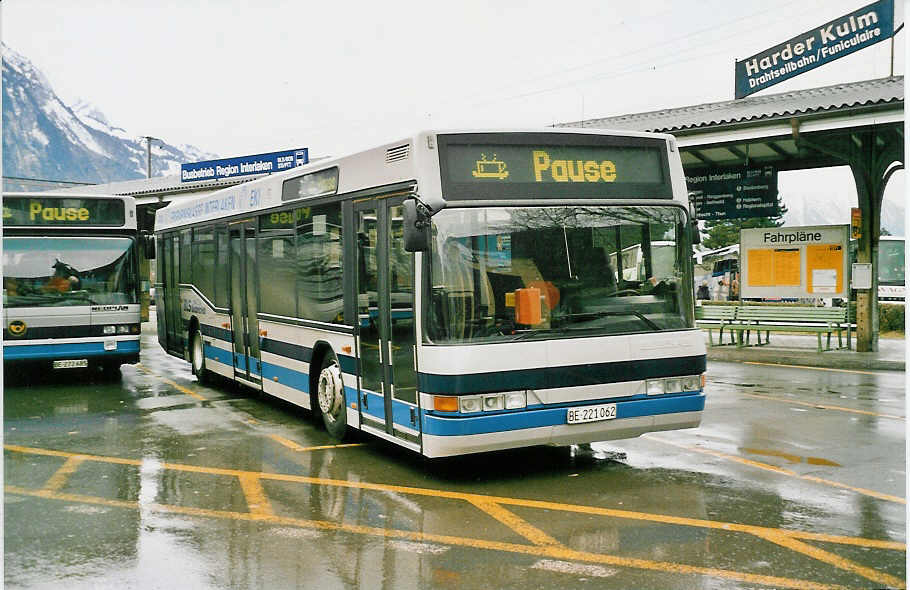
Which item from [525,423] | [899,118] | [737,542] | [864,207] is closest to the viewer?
[737,542]

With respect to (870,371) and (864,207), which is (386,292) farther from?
(864,207)

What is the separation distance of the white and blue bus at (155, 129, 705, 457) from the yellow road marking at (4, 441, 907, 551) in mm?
394

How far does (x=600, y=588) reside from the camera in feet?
17.1

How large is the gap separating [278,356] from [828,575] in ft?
24.0

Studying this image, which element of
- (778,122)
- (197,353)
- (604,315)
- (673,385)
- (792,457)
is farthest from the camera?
(778,122)

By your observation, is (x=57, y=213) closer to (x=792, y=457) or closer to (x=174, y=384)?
(x=174, y=384)

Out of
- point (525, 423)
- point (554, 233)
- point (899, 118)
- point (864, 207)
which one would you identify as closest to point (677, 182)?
point (554, 233)

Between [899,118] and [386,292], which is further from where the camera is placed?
[899,118]

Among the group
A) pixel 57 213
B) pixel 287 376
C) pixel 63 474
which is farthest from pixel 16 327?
pixel 63 474

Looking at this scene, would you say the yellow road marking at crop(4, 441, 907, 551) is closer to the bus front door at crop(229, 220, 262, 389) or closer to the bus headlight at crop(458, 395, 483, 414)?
the bus headlight at crop(458, 395, 483, 414)

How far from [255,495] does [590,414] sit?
2.75m

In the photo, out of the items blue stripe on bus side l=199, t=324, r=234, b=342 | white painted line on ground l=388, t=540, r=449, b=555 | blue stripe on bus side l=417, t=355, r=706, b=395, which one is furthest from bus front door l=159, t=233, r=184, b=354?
white painted line on ground l=388, t=540, r=449, b=555

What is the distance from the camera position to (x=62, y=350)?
572 inches

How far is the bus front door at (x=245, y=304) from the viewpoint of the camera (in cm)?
1210
